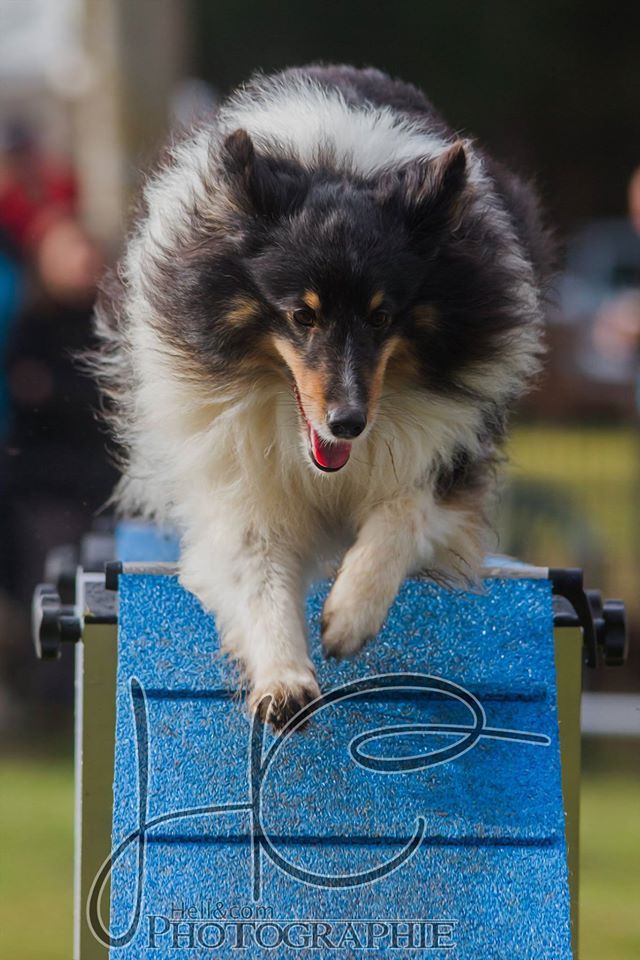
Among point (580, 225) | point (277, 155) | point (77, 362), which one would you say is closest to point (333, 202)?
point (277, 155)

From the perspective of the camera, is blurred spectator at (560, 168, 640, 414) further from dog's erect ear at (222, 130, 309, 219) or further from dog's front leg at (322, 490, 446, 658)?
dog's erect ear at (222, 130, 309, 219)

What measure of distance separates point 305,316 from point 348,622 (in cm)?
73

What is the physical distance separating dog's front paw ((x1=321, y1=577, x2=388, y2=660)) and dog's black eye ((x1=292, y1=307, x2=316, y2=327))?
25.3 inches

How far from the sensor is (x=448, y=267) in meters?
3.62

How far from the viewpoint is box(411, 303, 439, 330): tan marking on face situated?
3.57 meters

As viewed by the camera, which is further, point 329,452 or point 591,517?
point 591,517

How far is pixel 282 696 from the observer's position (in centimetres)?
334

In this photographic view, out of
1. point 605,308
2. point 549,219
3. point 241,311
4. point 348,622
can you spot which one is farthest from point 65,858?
point 605,308

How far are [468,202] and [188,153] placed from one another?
0.81 meters

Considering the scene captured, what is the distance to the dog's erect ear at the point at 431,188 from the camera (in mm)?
3494

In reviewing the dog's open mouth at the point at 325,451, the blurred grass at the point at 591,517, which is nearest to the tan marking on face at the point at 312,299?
the dog's open mouth at the point at 325,451

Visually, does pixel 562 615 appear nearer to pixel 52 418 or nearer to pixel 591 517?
pixel 52 418

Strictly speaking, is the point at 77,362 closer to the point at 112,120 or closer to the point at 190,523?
the point at 190,523

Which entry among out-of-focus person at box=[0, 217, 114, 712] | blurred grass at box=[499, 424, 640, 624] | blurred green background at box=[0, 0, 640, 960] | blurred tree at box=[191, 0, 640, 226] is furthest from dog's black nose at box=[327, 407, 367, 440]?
blurred tree at box=[191, 0, 640, 226]
